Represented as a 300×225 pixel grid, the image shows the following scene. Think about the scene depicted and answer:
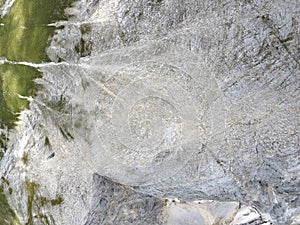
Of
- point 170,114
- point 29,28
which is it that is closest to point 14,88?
point 29,28

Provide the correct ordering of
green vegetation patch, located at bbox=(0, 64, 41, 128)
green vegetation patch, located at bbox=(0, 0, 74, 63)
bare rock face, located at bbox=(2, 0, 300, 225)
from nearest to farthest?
1. bare rock face, located at bbox=(2, 0, 300, 225)
2. green vegetation patch, located at bbox=(0, 0, 74, 63)
3. green vegetation patch, located at bbox=(0, 64, 41, 128)

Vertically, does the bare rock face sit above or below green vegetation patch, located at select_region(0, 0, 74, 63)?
below

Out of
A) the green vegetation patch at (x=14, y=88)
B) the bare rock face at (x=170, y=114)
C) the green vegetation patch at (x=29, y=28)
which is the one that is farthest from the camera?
the green vegetation patch at (x=14, y=88)

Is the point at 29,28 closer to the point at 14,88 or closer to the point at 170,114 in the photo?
the point at 14,88

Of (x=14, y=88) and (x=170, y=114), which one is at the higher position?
(x=14, y=88)

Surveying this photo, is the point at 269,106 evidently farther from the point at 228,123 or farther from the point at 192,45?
the point at 192,45

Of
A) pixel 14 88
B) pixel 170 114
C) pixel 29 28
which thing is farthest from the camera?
pixel 14 88

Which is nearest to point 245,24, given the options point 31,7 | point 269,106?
point 269,106

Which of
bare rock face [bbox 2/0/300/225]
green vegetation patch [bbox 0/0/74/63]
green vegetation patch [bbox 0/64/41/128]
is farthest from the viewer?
green vegetation patch [bbox 0/64/41/128]
